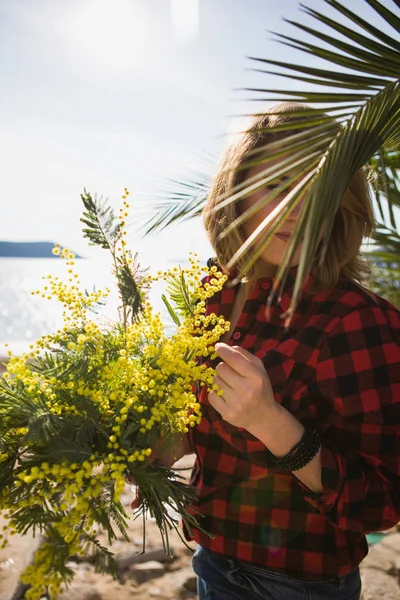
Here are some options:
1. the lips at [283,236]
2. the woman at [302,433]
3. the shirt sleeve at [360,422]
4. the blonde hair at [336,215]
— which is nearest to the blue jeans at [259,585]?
the woman at [302,433]

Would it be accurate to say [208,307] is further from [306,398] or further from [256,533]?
[256,533]

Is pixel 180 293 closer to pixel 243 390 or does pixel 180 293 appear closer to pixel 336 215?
pixel 243 390

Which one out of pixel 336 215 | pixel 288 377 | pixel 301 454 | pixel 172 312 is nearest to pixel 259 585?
pixel 301 454

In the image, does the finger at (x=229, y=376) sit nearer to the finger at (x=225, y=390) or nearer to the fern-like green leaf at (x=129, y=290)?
the finger at (x=225, y=390)

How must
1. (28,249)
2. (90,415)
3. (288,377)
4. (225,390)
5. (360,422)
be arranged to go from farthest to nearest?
(28,249) → (288,377) → (360,422) → (225,390) → (90,415)

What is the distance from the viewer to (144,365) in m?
1.13

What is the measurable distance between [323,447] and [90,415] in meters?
0.59

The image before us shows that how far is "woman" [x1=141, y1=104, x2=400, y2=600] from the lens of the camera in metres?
1.22

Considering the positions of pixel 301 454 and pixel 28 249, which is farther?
pixel 28 249

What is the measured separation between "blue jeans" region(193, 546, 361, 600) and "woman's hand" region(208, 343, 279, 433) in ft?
1.74

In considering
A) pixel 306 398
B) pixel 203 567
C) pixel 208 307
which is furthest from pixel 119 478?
pixel 208 307

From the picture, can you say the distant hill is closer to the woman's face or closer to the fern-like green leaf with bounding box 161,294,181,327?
the woman's face

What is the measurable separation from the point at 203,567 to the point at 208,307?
2.67 ft

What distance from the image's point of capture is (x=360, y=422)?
1280 mm
